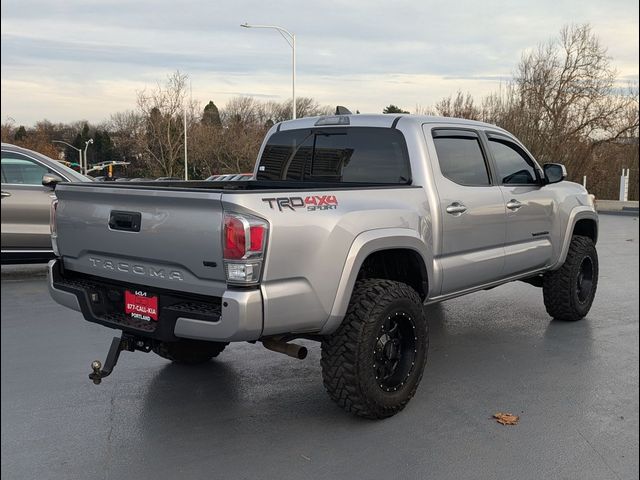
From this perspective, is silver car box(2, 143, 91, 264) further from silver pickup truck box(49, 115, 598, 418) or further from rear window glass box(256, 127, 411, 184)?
rear window glass box(256, 127, 411, 184)

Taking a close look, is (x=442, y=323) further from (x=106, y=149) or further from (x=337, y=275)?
(x=106, y=149)

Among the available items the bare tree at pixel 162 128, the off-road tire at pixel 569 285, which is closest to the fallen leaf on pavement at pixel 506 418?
the off-road tire at pixel 569 285

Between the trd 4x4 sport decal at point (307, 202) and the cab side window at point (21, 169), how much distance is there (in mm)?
6311

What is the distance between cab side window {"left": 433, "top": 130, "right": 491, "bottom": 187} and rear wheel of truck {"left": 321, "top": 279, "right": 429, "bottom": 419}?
1.19 metres

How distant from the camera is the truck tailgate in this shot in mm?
3273

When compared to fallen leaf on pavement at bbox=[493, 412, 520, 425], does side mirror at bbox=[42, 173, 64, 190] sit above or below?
above

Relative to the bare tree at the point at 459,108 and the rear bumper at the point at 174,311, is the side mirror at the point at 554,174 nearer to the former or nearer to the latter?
the rear bumper at the point at 174,311

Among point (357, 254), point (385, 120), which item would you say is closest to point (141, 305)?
point (357, 254)

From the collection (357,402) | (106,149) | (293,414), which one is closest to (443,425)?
Answer: (357,402)

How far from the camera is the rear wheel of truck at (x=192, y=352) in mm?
4785

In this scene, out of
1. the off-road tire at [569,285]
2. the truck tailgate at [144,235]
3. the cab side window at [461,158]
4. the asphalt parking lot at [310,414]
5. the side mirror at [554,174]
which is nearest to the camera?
the truck tailgate at [144,235]

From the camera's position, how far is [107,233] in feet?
12.3

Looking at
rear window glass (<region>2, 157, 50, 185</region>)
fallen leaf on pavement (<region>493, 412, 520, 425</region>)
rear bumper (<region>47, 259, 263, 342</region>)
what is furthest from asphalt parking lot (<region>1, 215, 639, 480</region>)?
rear window glass (<region>2, 157, 50, 185</region>)

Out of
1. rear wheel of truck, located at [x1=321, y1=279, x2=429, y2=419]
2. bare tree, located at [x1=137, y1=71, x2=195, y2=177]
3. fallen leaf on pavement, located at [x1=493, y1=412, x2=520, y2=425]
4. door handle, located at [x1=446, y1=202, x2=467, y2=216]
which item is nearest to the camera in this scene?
rear wheel of truck, located at [x1=321, y1=279, x2=429, y2=419]
